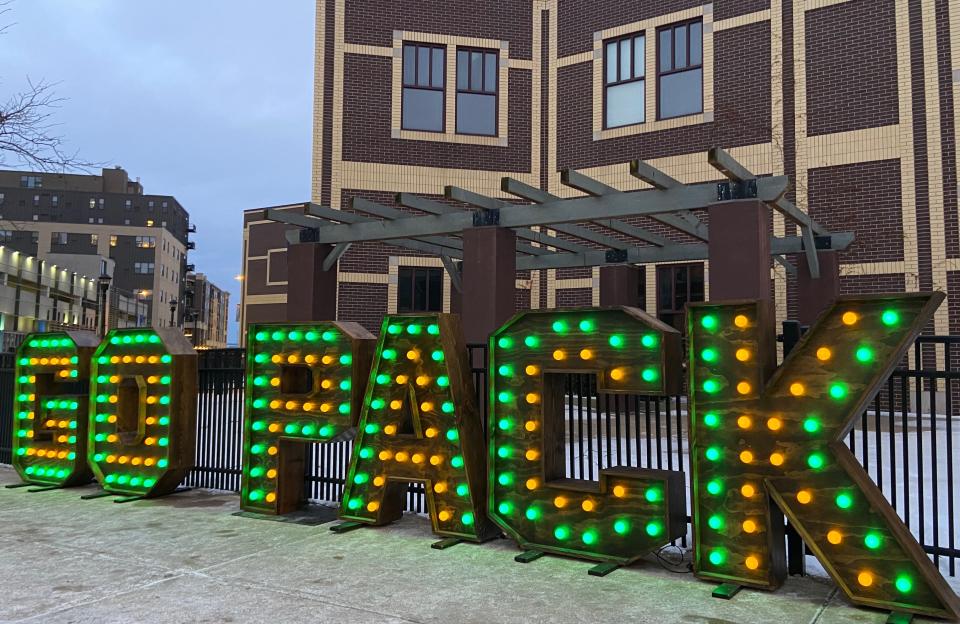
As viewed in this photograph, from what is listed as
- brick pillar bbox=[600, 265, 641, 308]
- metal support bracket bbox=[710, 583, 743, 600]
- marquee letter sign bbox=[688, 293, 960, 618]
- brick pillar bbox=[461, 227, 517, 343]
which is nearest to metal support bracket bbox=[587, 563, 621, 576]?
marquee letter sign bbox=[688, 293, 960, 618]

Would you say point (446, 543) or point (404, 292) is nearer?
point (446, 543)

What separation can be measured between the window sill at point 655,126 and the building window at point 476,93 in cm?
310

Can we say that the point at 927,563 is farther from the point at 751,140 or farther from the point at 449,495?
the point at 751,140

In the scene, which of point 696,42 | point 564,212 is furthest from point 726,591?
point 696,42

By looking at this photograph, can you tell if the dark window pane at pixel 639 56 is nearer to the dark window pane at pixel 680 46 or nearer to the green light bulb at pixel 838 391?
the dark window pane at pixel 680 46

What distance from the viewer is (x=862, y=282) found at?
15938 millimetres

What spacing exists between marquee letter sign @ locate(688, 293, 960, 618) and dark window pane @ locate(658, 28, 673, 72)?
1486cm

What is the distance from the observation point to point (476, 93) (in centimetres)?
2008

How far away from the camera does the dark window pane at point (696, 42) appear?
1811 centimetres

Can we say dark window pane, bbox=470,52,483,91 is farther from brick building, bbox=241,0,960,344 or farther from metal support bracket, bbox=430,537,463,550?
metal support bracket, bbox=430,537,463,550

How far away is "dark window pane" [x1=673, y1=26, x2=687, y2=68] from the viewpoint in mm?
18312

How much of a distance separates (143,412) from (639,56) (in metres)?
15.6

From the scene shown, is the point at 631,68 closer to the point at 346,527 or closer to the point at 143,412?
the point at 143,412

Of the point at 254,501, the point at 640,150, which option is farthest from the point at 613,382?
the point at 640,150
